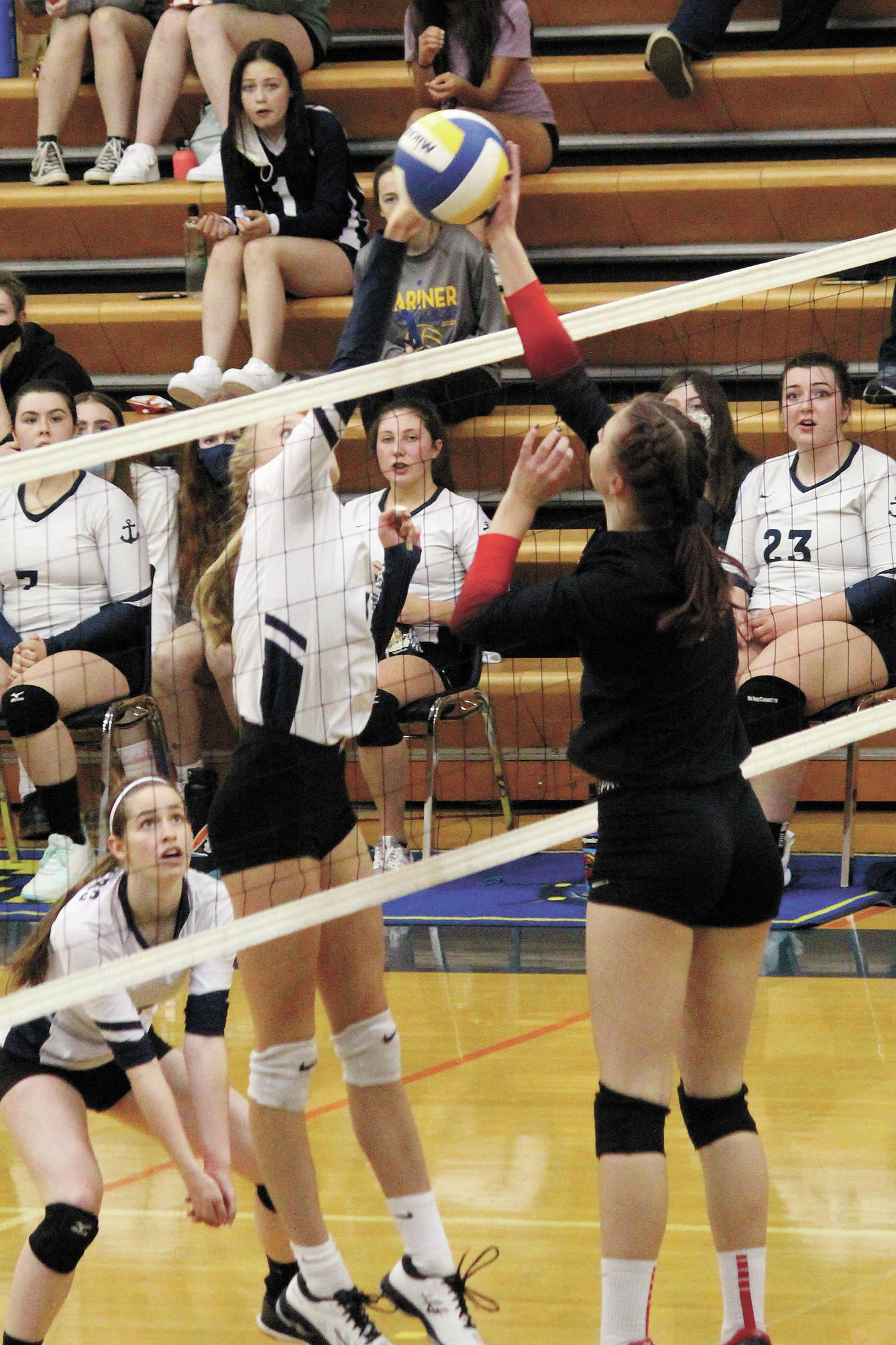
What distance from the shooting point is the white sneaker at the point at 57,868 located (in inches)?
235

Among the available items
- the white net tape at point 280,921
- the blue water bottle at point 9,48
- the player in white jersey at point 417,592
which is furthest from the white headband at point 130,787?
the blue water bottle at point 9,48

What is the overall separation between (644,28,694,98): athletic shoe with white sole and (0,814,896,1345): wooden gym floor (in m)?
4.76

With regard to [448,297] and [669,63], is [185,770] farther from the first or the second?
[669,63]

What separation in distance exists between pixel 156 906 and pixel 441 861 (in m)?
0.60

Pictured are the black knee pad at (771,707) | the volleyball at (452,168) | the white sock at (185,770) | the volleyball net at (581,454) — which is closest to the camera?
the volleyball at (452,168)

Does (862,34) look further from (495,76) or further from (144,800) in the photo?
Answer: (144,800)

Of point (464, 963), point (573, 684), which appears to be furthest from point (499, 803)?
point (464, 963)

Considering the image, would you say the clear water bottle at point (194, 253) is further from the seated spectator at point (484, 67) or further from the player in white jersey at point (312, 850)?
the player in white jersey at point (312, 850)

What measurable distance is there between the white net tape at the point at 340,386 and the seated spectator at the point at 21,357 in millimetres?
3782

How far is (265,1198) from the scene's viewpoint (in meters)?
3.14

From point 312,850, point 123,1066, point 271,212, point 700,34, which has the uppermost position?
point 700,34

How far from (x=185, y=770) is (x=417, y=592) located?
115 cm

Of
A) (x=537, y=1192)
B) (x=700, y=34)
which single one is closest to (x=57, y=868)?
(x=537, y=1192)

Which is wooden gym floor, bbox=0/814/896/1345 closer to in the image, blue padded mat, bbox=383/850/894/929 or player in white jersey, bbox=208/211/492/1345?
player in white jersey, bbox=208/211/492/1345
